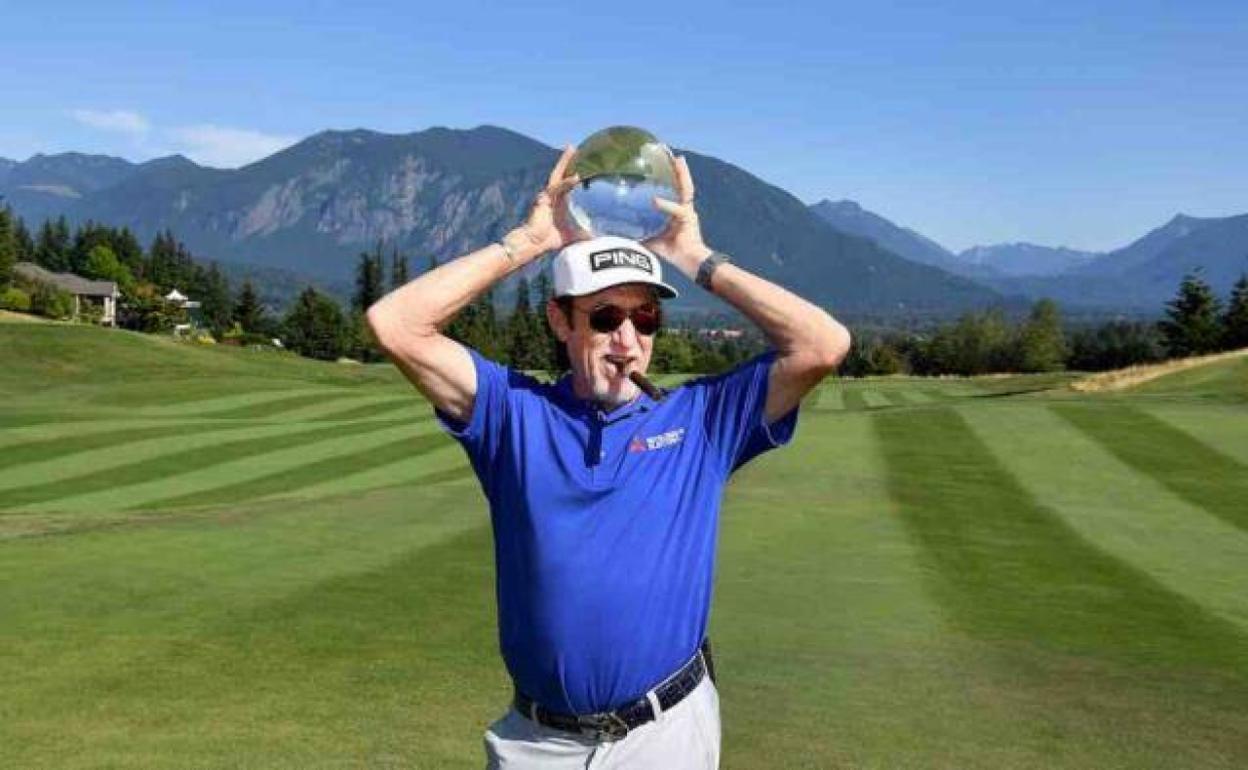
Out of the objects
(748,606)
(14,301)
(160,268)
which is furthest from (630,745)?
(160,268)

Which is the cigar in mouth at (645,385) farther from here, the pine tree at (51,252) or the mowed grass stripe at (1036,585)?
the pine tree at (51,252)

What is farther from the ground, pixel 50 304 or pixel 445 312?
pixel 445 312

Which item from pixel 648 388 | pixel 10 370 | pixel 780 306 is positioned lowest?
pixel 10 370

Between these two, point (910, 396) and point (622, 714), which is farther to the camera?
point (910, 396)

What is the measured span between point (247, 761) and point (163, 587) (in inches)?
242

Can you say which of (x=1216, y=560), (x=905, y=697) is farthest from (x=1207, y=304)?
(x=905, y=697)

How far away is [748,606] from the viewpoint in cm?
1337

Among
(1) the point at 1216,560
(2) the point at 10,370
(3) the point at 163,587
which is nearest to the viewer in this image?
(3) the point at 163,587

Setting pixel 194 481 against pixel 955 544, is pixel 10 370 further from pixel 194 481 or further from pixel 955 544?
pixel 955 544

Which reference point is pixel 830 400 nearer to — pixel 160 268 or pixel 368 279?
pixel 368 279

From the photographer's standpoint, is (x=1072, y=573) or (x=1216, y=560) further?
(x=1216, y=560)

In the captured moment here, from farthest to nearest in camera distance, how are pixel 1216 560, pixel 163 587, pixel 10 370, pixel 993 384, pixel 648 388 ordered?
pixel 993 384, pixel 10 370, pixel 1216 560, pixel 163 587, pixel 648 388

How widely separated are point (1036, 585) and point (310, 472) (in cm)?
1711

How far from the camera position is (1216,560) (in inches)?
675
